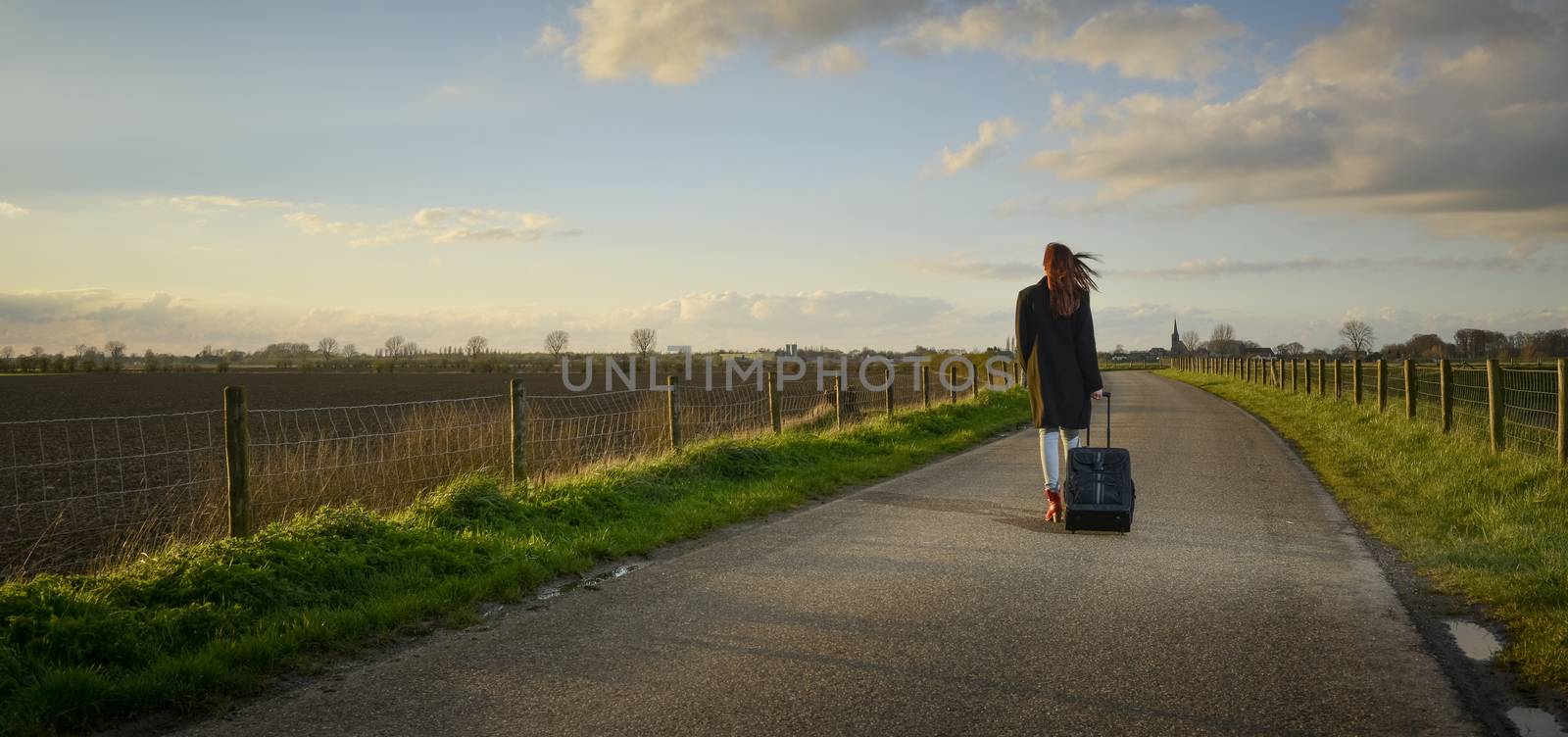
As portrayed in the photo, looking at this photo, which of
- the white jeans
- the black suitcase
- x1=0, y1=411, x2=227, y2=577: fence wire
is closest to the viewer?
the black suitcase

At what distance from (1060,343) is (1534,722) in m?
4.57

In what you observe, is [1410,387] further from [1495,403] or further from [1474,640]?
[1474,640]

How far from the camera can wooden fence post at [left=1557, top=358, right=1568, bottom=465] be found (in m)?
11.3

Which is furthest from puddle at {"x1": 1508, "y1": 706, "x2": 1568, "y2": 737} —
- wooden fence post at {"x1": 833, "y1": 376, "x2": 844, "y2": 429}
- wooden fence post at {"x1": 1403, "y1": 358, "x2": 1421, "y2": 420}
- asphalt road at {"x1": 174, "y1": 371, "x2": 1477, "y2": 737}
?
wooden fence post at {"x1": 1403, "y1": 358, "x2": 1421, "y2": 420}

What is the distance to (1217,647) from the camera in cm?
492

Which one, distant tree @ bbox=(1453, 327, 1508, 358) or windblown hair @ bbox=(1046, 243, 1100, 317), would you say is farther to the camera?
distant tree @ bbox=(1453, 327, 1508, 358)

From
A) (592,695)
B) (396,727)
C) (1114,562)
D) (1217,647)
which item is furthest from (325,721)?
(1114,562)

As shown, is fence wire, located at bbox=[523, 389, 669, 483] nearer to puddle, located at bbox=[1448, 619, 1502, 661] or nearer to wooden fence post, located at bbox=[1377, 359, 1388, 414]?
puddle, located at bbox=[1448, 619, 1502, 661]

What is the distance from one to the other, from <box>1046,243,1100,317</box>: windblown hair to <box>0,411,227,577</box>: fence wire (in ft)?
23.3

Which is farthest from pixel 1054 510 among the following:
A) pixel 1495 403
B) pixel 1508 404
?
pixel 1508 404

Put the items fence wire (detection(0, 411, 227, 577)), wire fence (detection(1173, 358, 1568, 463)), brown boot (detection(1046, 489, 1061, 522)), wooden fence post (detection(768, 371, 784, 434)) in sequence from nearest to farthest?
1. brown boot (detection(1046, 489, 1061, 522))
2. fence wire (detection(0, 411, 227, 577))
3. wire fence (detection(1173, 358, 1568, 463))
4. wooden fence post (detection(768, 371, 784, 434))

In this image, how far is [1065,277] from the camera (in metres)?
8.05

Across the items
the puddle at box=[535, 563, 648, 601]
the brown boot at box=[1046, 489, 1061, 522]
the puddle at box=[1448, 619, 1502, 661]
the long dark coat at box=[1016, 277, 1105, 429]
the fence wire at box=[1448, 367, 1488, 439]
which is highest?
the long dark coat at box=[1016, 277, 1105, 429]

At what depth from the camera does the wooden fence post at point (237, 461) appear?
288 inches
